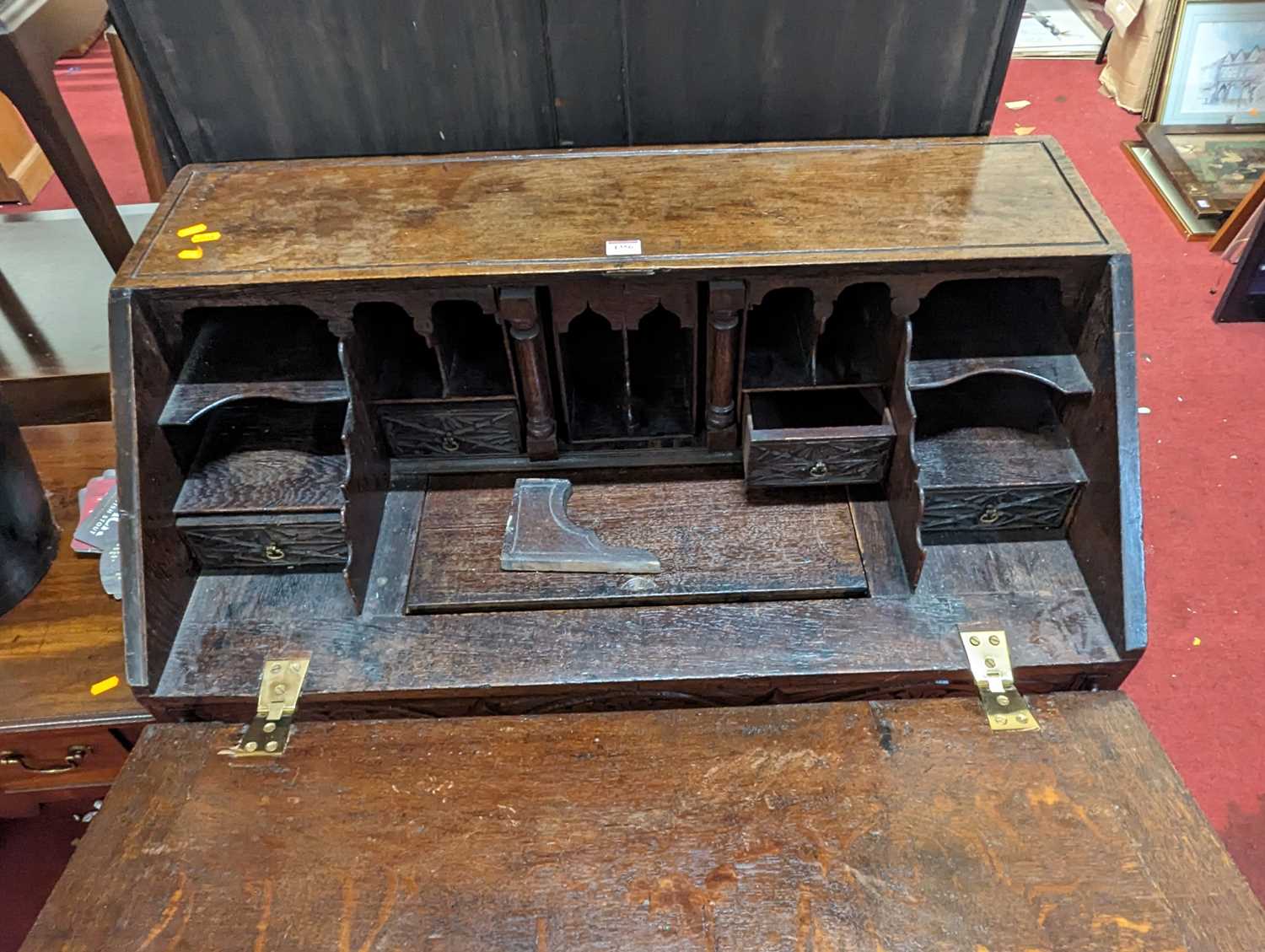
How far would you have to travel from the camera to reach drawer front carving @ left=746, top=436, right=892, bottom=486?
1220 mm

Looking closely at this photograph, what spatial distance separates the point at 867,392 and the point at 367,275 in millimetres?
722

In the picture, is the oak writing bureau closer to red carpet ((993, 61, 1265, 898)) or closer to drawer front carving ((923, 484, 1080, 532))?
drawer front carving ((923, 484, 1080, 532))

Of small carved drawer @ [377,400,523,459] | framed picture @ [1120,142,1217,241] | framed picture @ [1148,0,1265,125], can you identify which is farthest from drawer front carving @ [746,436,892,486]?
framed picture @ [1148,0,1265,125]

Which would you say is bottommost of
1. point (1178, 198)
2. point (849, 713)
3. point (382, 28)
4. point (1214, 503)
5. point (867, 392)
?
point (1214, 503)

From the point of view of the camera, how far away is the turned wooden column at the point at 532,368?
111cm

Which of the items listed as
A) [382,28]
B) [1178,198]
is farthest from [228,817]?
[1178,198]

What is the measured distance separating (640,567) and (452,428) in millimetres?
351

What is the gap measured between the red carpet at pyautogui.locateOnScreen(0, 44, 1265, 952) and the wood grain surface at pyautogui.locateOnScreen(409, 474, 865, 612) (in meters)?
0.58

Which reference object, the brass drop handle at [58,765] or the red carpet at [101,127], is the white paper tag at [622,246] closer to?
the brass drop handle at [58,765]

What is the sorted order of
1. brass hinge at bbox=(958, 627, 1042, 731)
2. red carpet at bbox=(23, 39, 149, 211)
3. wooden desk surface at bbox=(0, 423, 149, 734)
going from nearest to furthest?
brass hinge at bbox=(958, 627, 1042, 731) < wooden desk surface at bbox=(0, 423, 149, 734) < red carpet at bbox=(23, 39, 149, 211)

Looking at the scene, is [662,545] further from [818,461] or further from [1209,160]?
[1209,160]

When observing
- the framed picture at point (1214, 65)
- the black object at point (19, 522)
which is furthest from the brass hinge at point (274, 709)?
the framed picture at point (1214, 65)

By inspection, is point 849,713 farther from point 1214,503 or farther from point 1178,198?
point 1178,198

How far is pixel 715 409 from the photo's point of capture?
1271mm
